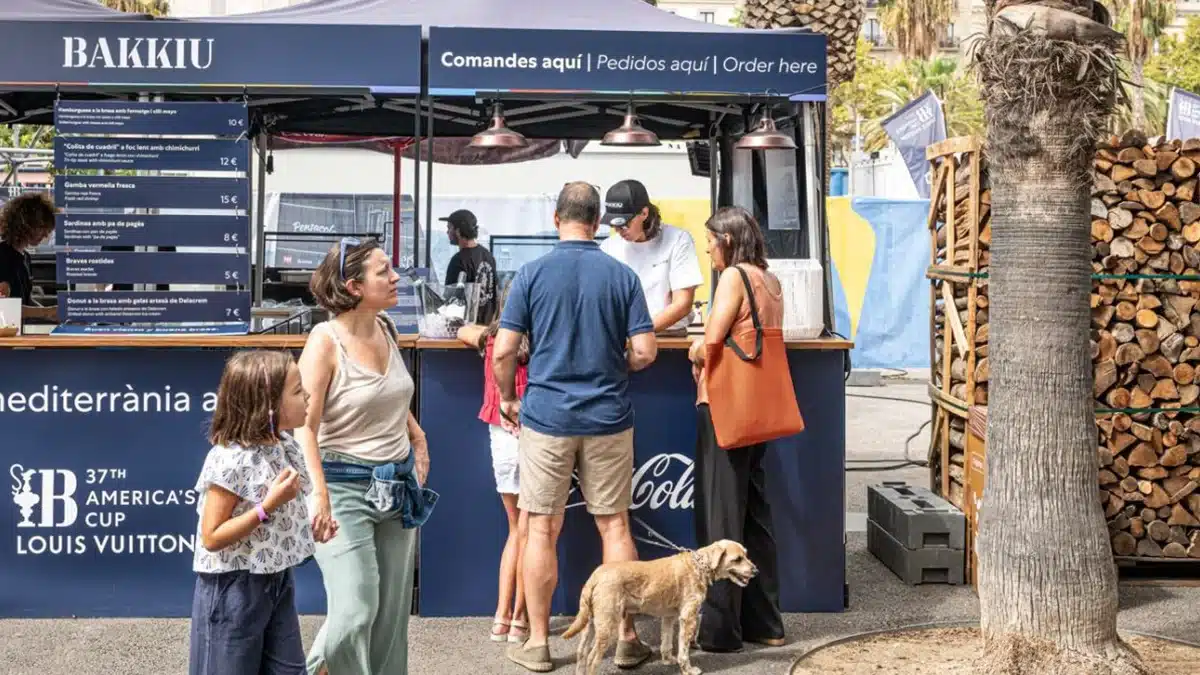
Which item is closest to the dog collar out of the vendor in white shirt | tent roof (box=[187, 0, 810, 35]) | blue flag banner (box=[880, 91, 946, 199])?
Answer: the vendor in white shirt

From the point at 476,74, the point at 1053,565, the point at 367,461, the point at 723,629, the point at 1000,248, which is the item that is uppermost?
the point at 476,74

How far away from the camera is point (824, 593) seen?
22.9ft

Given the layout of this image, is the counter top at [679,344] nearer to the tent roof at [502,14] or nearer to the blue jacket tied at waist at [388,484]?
the blue jacket tied at waist at [388,484]

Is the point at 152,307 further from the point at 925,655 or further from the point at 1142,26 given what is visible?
the point at 1142,26

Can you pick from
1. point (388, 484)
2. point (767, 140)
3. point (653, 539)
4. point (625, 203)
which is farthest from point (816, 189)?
point (388, 484)

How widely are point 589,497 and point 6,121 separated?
→ 6.73 m

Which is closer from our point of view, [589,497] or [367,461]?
[367,461]

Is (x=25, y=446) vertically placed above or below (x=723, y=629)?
above

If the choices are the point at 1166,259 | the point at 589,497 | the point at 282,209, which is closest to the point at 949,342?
the point at 1166,259

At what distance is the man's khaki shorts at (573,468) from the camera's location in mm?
5750

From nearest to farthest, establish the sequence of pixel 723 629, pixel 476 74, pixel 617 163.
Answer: pixel 723 629 < pixel 476 74 < pixel 617 163

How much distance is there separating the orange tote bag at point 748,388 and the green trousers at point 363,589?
5.65 ft

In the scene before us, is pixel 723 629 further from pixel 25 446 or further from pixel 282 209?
pixel 282 209

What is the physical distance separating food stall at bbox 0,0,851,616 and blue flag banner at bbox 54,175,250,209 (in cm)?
34
